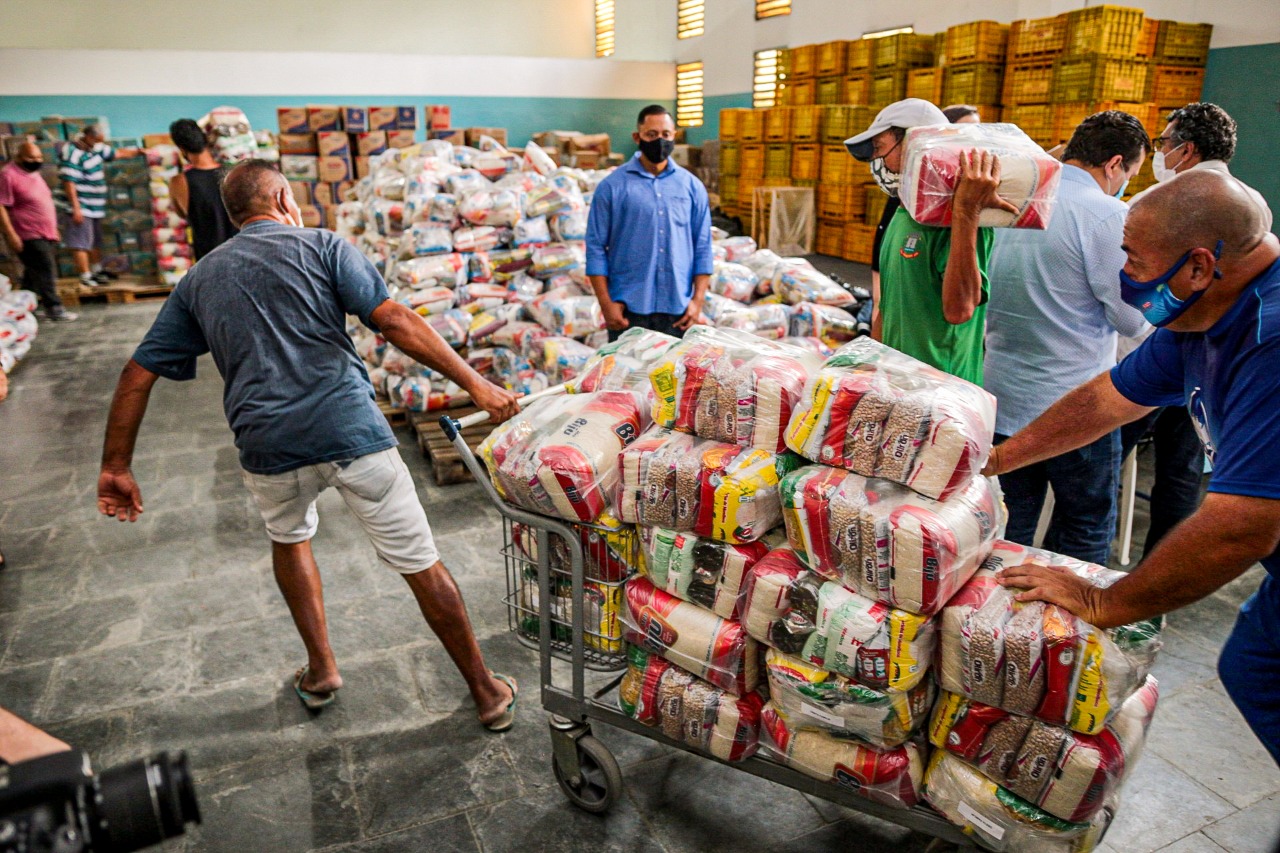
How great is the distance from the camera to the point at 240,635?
3365mm

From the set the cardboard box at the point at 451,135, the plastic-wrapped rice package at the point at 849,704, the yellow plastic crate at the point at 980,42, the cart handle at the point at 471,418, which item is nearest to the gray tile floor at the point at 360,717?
the plastic-wrapped rice package at the point at 849,704

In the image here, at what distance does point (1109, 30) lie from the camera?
6.91 meters

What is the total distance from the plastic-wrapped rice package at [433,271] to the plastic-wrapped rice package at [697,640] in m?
4.18

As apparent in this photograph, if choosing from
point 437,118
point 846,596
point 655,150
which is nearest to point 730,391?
point 846,596

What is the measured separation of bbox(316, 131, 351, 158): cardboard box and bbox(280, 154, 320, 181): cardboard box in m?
0.16

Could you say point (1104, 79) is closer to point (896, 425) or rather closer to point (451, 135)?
point (451, 135)

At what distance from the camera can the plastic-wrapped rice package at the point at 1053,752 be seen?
1609mm

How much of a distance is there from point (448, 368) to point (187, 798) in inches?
64.1

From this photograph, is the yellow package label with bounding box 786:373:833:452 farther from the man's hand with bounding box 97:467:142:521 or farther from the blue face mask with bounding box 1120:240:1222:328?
the man's hand with bounding box 97:467:142:521

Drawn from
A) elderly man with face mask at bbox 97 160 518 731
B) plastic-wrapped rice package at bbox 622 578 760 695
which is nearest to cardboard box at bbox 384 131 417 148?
elderly man with face mask at bbox 97 160 518 731

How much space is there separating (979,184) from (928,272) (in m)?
0.45

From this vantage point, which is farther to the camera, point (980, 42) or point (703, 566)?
point (980, 42)

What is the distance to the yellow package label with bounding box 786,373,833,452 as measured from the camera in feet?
5.89

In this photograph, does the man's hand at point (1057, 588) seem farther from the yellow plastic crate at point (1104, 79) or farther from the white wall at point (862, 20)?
the white wall at point (862, 20)
